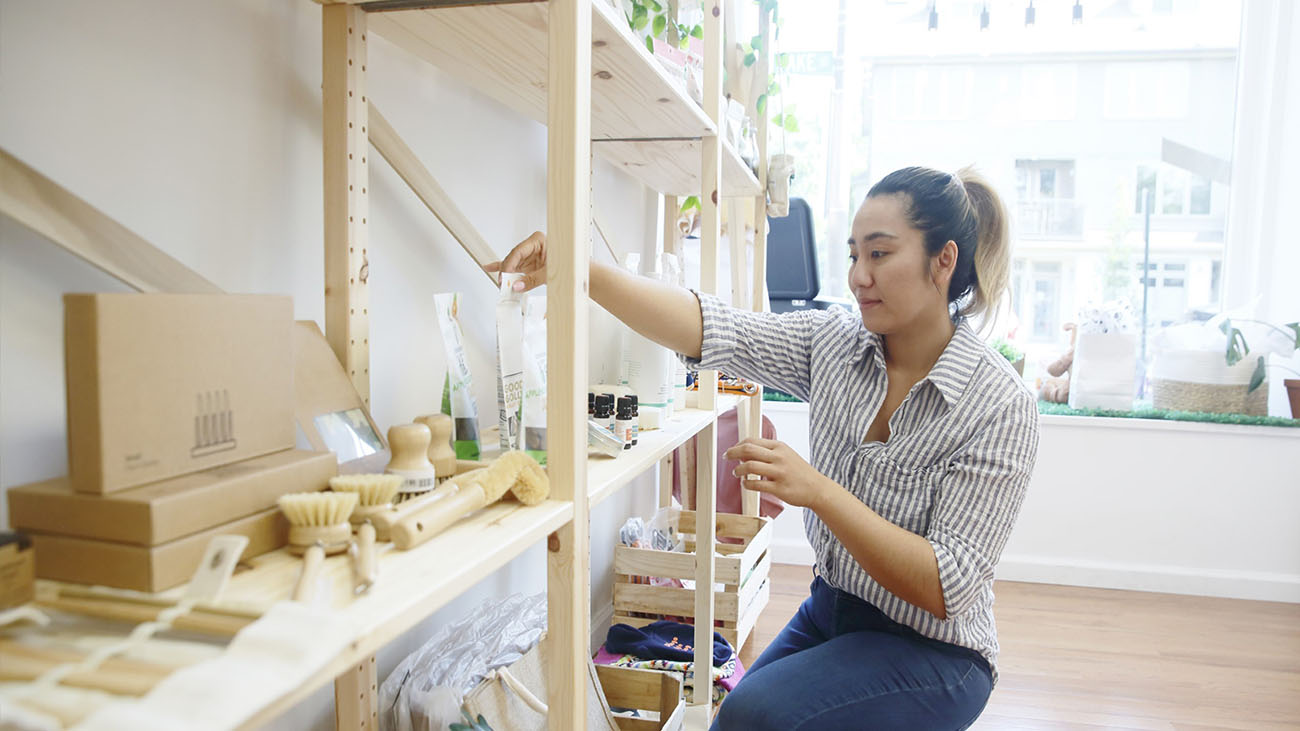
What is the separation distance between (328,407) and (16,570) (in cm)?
34

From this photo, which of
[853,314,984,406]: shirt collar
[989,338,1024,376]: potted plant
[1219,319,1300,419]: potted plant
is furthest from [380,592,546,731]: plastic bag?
[1219,319,1300,419]: potted plant

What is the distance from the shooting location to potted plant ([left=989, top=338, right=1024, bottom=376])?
3834mm

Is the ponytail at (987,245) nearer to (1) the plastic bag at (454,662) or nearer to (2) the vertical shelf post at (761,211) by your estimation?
(2) the vertical shelf post at (761,211)

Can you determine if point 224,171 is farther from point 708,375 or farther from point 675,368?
point 708,375

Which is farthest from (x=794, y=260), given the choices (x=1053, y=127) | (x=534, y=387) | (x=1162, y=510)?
(x=534, y=387)

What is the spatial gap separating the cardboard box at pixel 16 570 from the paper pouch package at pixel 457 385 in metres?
0.43

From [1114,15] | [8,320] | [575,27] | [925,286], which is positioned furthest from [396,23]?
[1114,15]

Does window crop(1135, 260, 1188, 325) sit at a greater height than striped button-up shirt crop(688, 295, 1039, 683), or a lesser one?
greater

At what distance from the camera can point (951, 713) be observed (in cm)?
137

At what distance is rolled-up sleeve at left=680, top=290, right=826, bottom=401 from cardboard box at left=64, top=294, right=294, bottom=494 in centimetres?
99

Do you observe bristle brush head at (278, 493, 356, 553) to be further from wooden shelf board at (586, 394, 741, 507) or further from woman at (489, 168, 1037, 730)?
woman at (489, 168, 1037, 730)

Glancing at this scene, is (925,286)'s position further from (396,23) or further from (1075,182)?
(1075,182)

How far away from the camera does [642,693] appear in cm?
182

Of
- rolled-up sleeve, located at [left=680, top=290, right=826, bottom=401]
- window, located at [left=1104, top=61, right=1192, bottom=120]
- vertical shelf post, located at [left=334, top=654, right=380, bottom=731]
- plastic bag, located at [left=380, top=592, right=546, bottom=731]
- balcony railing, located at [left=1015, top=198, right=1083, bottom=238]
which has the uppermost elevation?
window, located at [left=1104, top=61, right=1192, bottom=120]
